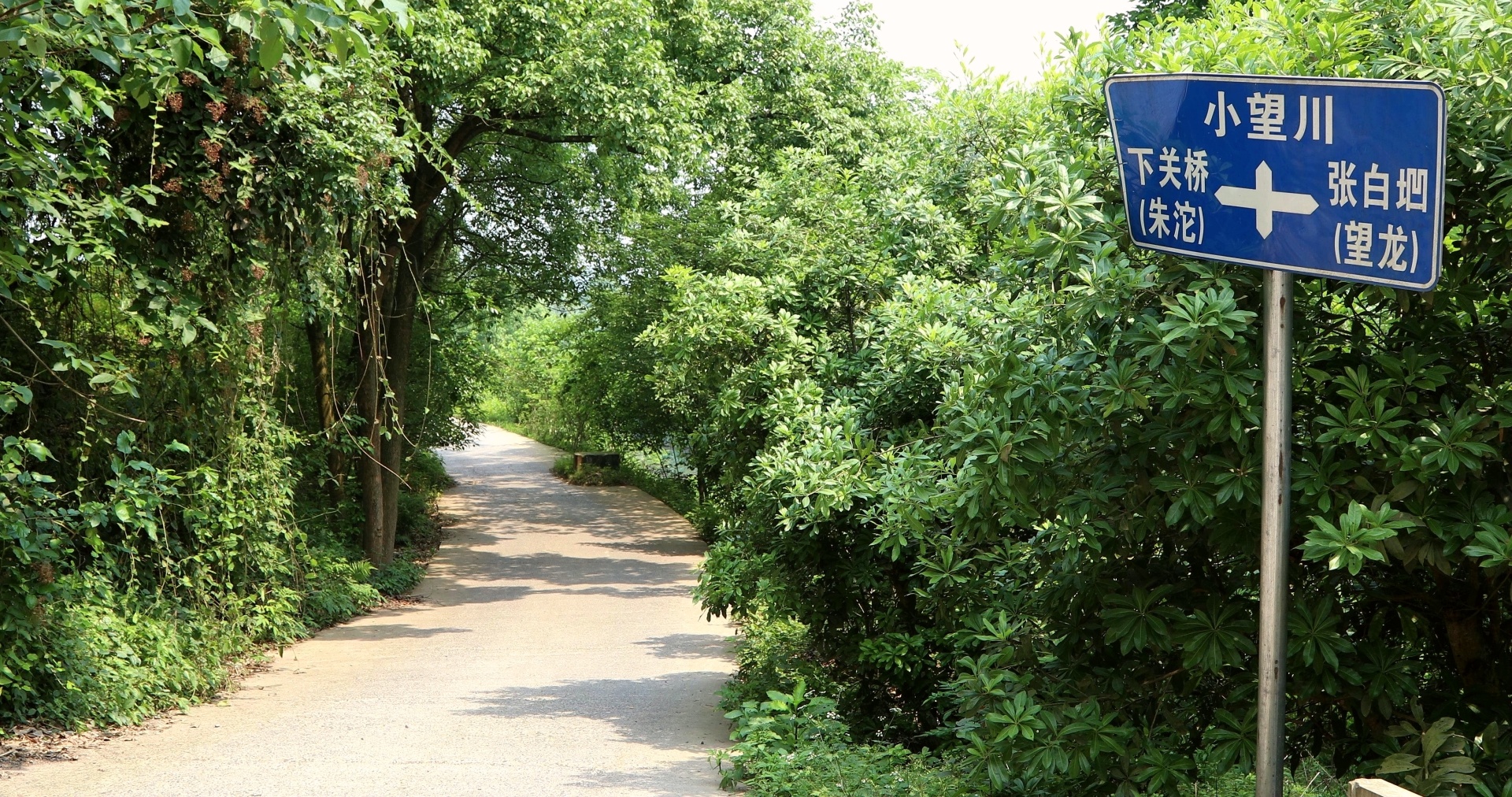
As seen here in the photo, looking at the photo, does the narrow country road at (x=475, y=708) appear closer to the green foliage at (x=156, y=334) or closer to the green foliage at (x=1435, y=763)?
the green foliage at (x=156, y=334)

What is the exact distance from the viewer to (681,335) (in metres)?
8.00

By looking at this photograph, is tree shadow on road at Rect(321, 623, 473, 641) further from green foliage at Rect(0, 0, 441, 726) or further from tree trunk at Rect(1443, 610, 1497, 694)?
tree trunk at Rect(1443, 610, 1497, 694)

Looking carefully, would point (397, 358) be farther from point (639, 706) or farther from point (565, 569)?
point (639, 706)

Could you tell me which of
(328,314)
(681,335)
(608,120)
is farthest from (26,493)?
(608,120)

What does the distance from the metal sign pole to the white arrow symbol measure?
126 mm

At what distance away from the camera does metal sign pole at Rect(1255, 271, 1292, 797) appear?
2553mm

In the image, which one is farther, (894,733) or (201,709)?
(201,709)

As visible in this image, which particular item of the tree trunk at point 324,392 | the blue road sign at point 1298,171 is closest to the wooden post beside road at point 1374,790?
the blue road sign at point 1298,171

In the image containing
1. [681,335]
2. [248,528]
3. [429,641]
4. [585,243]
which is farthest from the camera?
[585,243]

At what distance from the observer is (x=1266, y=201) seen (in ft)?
8.30

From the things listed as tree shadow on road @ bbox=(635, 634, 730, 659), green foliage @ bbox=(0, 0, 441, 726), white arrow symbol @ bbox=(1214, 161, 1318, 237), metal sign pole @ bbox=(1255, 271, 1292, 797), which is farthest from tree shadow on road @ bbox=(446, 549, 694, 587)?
white arrow symbol @ bbox=(1214, 161, 1318, 237)

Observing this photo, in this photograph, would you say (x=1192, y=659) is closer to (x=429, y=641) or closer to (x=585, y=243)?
(x=429, y=641)

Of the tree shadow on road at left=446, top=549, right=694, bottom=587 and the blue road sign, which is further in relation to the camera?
the tree shadow on road at left=446, top=549, right=694, bottom=587

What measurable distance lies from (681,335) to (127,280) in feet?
11.8
